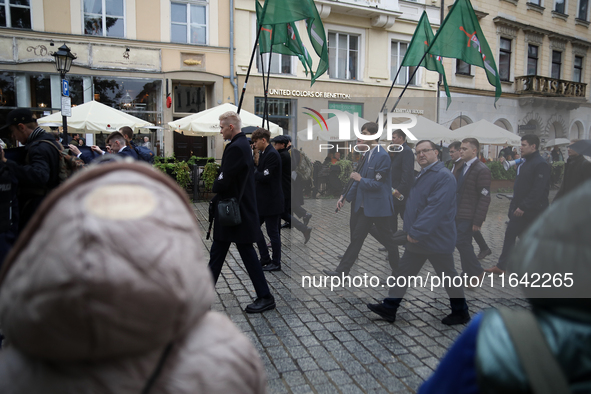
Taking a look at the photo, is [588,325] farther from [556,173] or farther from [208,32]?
[208,32]

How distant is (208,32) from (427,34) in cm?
1237

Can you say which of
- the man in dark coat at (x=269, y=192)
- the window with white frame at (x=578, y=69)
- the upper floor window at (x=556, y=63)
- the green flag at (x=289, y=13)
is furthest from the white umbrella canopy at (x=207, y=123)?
the upper floor window at (x=556, y=63)

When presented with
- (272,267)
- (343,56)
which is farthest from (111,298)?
(343,56)

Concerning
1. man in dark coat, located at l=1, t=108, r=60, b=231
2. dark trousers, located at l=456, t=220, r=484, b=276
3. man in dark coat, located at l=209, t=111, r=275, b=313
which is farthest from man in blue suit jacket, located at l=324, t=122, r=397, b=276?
man in dark coat, located at l=1, t=108, r=60, b=231

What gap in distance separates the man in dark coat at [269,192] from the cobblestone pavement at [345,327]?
0.35 meters

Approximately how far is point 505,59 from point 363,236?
883 inches

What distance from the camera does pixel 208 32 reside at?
56.6ft

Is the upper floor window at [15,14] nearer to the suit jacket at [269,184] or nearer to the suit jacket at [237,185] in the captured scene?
the suit jacket at [269,184]

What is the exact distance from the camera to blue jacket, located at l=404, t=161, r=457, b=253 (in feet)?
13.1

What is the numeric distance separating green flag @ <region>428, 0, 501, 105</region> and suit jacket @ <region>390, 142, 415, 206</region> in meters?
2.20

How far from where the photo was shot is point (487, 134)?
15.0 feet

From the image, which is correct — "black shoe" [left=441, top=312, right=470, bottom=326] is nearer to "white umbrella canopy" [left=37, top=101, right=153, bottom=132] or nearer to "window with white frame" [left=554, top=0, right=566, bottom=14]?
"window with white frame" [left=554, top=0, right=566, bottom=14]

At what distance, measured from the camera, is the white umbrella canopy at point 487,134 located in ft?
14.7

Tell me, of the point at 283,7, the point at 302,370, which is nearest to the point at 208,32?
the point at 283,7
